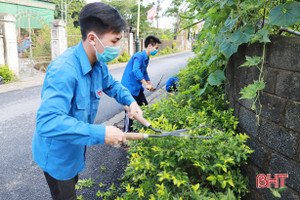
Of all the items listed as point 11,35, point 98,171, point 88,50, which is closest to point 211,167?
point 88,50

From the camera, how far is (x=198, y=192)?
4.73ft

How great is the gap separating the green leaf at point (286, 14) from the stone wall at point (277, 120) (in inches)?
4.7

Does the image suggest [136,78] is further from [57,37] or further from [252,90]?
[57,37]

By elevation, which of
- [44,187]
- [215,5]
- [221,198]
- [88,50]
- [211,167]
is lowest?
[44,187]

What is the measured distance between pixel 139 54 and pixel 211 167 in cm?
318

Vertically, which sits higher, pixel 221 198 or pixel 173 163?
pixel 173 163

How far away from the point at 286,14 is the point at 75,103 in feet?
5.19

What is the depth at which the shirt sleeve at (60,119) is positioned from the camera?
1.42 metres

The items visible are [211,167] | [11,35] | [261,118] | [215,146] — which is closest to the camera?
[211,167]

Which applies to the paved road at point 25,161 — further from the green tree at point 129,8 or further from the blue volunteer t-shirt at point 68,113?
the green tree at point 129,8

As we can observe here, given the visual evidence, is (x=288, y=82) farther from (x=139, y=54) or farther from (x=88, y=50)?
(x=139, y=54)

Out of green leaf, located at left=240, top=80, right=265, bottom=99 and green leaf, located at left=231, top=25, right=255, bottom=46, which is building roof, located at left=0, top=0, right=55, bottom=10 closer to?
green leaf, located at left=231, top=25, right=255, bottom=46

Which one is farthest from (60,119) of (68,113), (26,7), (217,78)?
(26,7)

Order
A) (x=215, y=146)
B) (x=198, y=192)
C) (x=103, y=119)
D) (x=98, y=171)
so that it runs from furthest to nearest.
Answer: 1. (x=103, y=119)
2. (x=98, y=171)
3. (x=215, y=146)
4. (x=198, y=192)
